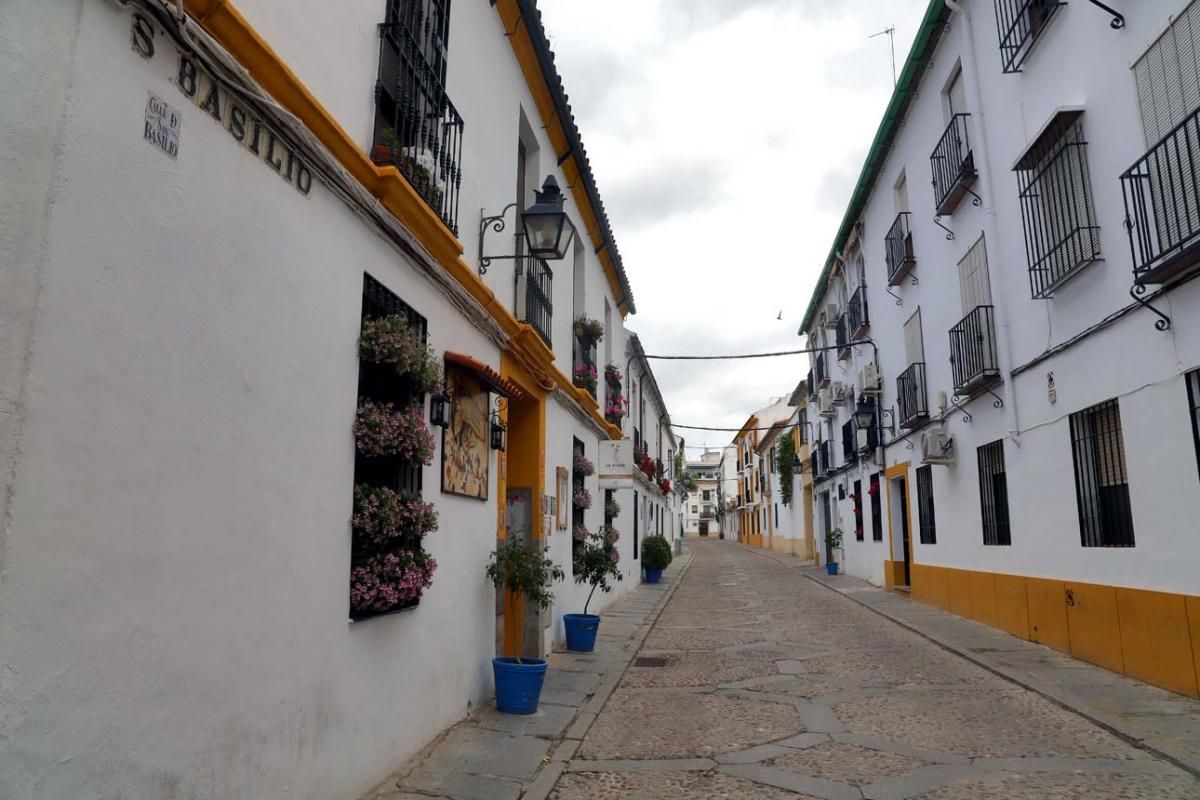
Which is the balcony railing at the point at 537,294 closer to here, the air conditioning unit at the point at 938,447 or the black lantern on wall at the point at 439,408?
the black lantern on wall at the point at 439,408

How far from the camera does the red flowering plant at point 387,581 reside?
4.45 metres

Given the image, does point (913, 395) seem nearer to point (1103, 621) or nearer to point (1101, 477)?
point (1101, 477)

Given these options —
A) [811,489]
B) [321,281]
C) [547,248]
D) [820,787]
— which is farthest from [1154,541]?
[811,489]

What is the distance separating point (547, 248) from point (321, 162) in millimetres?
2874

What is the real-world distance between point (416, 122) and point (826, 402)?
63.8ft

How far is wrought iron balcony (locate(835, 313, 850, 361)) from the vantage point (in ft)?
64.5

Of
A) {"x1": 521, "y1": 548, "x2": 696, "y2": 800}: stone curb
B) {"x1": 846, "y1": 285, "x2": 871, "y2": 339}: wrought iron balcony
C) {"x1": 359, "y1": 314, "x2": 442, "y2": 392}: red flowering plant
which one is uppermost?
{"x1": 846, "y1": 285, "x2": 871, "y2": 339}: wrought iron balcony

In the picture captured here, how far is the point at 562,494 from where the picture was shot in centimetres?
1023

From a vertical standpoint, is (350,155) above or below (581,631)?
above

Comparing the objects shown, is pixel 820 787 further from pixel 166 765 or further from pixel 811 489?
pixel 811 489

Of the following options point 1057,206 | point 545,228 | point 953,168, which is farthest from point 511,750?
point 953,168

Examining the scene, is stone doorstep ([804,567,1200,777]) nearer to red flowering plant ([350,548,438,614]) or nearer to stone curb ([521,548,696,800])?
stone curb ([521,548,696,800])

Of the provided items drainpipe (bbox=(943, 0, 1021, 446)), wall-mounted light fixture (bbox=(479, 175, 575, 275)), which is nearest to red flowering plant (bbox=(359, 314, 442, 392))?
wall-mounted light fixture (bbox=(479, 175, 575, 275))

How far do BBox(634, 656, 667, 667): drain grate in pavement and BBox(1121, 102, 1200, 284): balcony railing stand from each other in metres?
5.88
